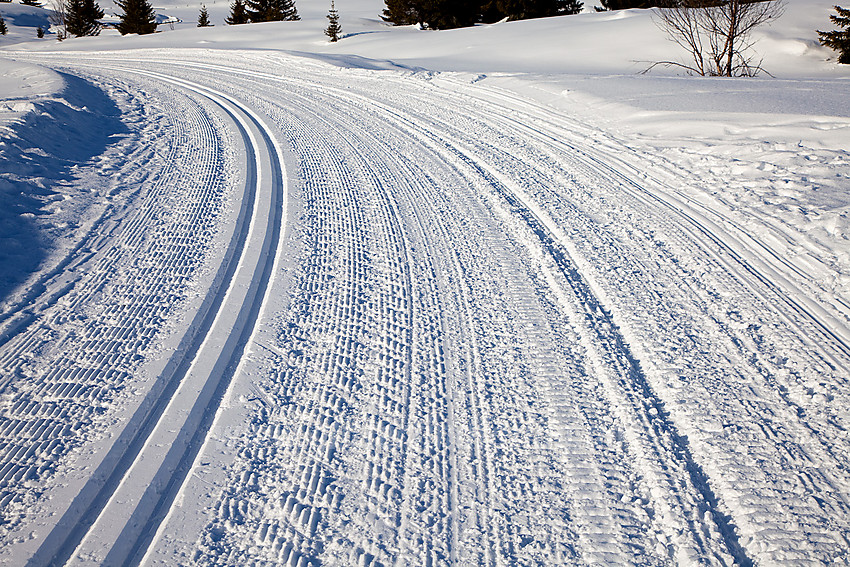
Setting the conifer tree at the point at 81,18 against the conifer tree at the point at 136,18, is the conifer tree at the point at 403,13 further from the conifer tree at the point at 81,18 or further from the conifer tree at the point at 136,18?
the conifer tree at the point at 81,18

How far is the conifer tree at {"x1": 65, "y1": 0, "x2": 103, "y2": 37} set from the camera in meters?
41.2

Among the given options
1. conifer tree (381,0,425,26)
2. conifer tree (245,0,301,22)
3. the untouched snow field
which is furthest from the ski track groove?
conifer tree (245,0,301,22)

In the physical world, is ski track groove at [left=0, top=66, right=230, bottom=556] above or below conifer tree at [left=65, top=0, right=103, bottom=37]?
below

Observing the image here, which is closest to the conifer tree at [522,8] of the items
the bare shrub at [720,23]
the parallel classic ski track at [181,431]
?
the bare shrub at [720,23]

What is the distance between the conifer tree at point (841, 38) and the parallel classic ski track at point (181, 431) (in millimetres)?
17260

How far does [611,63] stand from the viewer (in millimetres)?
15773

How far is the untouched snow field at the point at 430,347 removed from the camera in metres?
2.13

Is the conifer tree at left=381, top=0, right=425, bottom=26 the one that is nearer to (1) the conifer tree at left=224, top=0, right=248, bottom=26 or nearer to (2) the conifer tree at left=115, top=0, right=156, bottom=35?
(1) the conifer tree at left=224, top=0, right=248, bottom=26

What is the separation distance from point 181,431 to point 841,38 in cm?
1940

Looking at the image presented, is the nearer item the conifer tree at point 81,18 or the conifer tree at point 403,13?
the conifer tree at point 403,13

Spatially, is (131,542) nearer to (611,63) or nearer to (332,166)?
(332,166)

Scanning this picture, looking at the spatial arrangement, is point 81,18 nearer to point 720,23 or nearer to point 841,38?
point 720,23

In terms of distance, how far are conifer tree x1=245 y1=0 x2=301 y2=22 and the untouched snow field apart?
38.4m

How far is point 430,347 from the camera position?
319 centimetres
